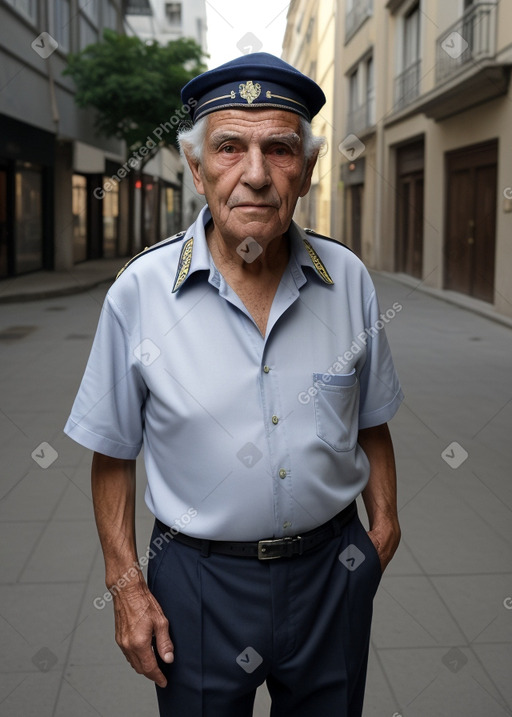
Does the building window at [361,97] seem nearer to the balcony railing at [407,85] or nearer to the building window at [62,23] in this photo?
the balcony railing at [407,85]

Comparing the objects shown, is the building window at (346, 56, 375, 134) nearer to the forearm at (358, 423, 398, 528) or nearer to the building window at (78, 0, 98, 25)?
the building window at (78, 0, 98, 25)

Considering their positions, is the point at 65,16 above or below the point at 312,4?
below

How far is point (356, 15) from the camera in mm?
26344

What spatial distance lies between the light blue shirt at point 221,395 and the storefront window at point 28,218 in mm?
18229

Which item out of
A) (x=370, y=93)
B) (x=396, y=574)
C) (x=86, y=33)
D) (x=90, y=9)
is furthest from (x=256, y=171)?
(x=90, y=9)

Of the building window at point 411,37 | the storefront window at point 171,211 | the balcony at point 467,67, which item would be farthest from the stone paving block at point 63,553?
the storefront window at point 171,211

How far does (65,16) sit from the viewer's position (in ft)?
73.4

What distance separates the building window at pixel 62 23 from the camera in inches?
828

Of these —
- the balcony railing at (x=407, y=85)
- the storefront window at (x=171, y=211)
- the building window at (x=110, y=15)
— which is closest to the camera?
the balcony railing at (x=407, y=85)

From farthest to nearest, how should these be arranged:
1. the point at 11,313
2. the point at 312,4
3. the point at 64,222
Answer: the point at 312,4 < the point at 64,222 < the point at 11,313

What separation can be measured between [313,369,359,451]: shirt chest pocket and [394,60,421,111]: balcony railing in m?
19.0

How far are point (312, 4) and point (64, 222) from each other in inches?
968

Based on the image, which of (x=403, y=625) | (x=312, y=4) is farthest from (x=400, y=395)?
(x=312, y=4)

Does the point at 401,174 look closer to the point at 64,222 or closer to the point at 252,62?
the point at 64,222
